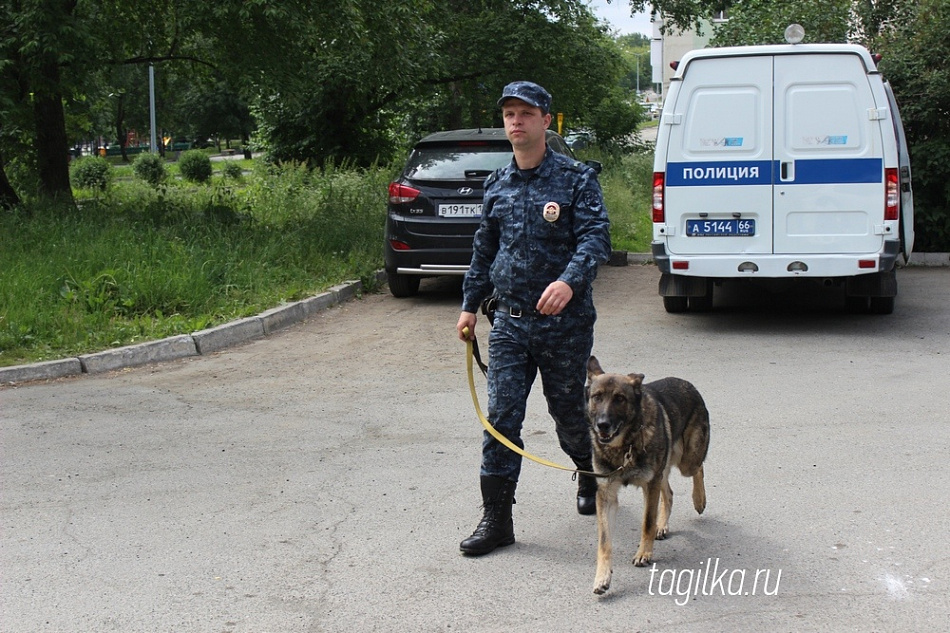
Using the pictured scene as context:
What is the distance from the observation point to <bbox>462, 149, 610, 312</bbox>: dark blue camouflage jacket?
14.7 feet

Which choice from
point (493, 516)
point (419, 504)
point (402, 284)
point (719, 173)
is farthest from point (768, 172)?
point (493, 516)

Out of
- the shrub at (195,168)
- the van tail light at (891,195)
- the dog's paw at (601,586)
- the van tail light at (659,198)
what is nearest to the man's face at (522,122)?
the dog's paw at (601,586)

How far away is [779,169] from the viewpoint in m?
9.81

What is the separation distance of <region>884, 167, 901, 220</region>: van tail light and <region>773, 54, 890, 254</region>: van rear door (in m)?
0.04

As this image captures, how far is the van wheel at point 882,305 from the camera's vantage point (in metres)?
10.4

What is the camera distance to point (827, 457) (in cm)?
605

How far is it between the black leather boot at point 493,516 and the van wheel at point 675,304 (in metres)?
6.49

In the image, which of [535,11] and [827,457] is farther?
[535,11]

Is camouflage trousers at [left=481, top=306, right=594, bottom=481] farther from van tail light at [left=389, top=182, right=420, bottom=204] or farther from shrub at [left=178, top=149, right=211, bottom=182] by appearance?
shrub at [left=178, top=149, right=211, bottom=182]

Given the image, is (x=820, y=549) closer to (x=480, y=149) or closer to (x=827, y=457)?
(x=827, y=457)

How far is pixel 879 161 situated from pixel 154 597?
754cm

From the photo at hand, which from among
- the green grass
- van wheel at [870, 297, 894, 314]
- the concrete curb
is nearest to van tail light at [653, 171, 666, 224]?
van wheel at [870, 297, 894, 314]

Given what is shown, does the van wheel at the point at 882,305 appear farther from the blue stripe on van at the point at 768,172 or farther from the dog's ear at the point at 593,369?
the dog's ear at the point at 593,369

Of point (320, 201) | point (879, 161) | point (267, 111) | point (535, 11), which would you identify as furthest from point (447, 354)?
point (267, 111)
